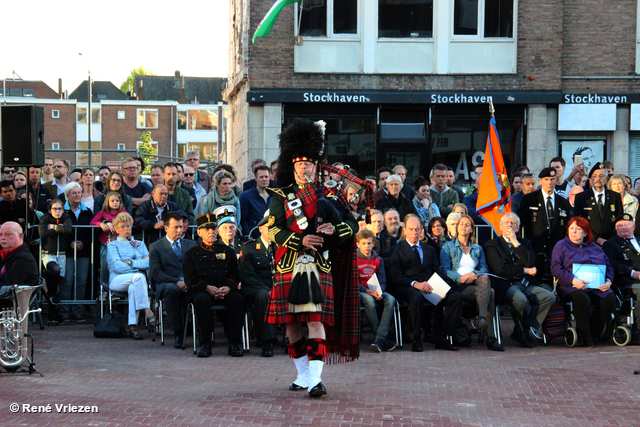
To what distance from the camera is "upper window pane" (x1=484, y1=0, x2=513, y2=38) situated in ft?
68.6

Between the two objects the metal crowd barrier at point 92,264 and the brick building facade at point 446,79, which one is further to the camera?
the brick building facade at point 446,79

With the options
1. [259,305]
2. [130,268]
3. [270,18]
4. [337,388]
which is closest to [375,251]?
[259,305]

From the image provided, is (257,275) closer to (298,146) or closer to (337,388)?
(337,388)

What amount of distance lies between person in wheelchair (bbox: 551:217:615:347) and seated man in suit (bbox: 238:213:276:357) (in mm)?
3768

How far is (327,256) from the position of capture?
7.41m

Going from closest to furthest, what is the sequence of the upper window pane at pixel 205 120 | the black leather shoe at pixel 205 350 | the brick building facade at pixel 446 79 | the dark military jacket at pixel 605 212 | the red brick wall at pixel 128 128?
the black leather shoe at pixel 205 350, the dark military jacket at pixel 605 212, the brick building facade at pixel 446 79, the red brick wall at pixel 128 128, the upper window pane at pixel 205 120

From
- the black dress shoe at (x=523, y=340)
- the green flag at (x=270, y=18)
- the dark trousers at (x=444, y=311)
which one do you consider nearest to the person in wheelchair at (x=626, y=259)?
the black dress shoe at (x=523, y=340)

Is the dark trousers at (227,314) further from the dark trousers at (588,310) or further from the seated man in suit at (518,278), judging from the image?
the dark trousers at (588,310)

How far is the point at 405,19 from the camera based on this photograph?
20.9 meters

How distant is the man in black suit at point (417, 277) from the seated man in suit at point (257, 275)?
1.61 meters

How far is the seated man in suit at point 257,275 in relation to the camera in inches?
406

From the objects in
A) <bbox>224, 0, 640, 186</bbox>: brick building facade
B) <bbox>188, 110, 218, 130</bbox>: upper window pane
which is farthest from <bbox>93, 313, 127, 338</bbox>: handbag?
<bbox>188, 110, 218, 130</bbox>: upper window pane

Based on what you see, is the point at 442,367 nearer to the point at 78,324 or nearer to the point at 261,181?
the point at 261,181

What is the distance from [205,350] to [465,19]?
45.5 ft
